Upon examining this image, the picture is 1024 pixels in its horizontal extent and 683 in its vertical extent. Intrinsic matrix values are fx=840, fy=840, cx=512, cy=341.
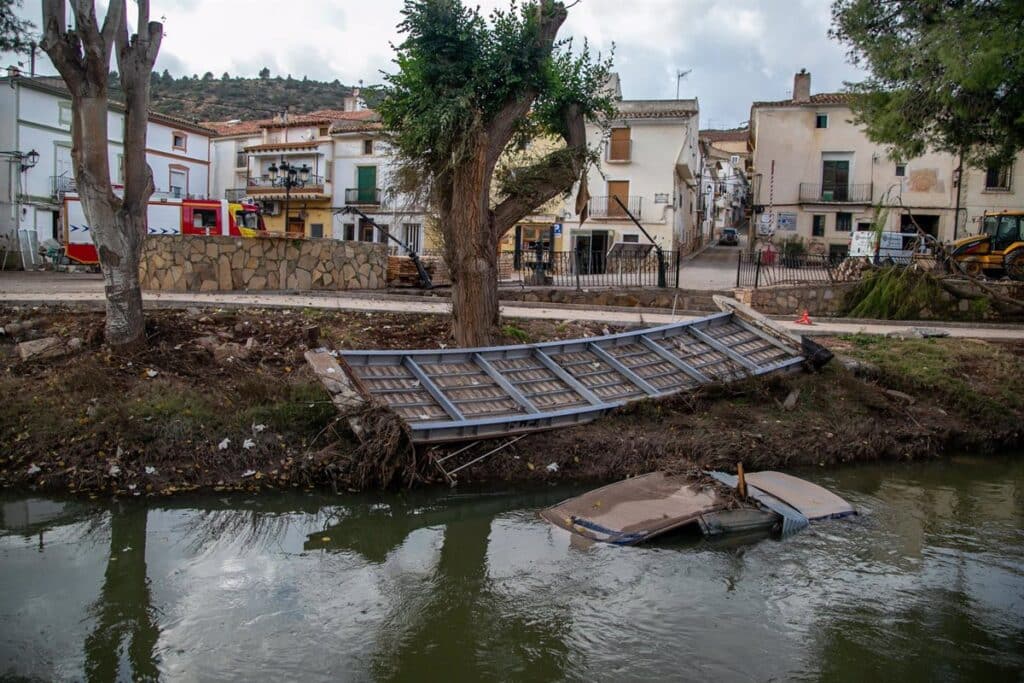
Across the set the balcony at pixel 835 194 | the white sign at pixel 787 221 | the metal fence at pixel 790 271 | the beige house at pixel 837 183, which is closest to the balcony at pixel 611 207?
the beige house at pixel 837 183

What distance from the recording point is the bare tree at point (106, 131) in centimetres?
923

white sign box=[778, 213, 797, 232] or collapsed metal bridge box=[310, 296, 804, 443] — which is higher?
white sign box=[778, 213, 797, 232]

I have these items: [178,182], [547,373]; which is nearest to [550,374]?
[547,373]

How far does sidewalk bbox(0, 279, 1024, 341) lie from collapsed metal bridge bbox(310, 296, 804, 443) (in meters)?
2.20

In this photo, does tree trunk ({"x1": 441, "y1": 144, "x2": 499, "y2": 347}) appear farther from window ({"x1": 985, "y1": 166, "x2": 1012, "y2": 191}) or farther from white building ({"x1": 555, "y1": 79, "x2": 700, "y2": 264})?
window ({"x1": 985, "y1": 166, "x2": 1012, "y2": 191})

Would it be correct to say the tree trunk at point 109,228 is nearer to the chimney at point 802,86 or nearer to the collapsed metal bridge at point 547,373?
the collapsed metal bridge at point 547,373

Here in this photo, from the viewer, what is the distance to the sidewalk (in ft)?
40.9

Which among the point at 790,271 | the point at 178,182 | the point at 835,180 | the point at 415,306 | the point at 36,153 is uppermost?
the point at 835,180

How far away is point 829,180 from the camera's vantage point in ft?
127

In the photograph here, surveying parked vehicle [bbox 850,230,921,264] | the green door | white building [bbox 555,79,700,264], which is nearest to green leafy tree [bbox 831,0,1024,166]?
parked vehicle [bbox 850,230,921,264]

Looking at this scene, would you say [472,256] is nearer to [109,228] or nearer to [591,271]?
[109,228]

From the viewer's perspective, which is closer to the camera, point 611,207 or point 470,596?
point 470,596

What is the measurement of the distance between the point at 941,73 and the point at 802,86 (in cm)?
2975

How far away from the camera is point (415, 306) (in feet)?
46.7
